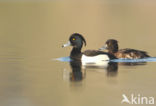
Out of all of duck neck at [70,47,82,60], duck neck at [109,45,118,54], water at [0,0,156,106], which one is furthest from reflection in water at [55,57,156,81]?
duck neck at [109,45,118,54]

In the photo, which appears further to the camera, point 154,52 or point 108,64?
point 154,52

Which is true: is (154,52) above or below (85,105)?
above

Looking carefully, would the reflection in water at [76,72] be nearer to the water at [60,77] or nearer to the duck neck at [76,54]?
the water at [60,77]

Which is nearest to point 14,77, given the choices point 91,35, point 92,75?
point 92,75

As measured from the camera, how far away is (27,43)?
66.6 feet

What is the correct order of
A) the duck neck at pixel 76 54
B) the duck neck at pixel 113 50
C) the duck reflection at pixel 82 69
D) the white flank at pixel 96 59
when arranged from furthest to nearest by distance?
the duck neck at pixel 113 50, the duck neck at pixel 76 54, the white flank at pixel 96 59, the duck reflection at pixel 82 69

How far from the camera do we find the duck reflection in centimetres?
1246

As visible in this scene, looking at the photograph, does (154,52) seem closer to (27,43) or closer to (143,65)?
(143,65)

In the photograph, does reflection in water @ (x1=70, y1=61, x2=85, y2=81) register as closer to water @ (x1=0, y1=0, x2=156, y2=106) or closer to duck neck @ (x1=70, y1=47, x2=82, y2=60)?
water @ (x1=0, y1=0, x2=156, y2=106)

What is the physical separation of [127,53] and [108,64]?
44.4 inches

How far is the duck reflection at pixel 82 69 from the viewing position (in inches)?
491

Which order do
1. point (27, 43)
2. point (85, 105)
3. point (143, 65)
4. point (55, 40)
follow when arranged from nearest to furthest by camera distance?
1. point (85, 105)
2. point (143, 65)
3. point (27, 43)
4. point (55, 40)

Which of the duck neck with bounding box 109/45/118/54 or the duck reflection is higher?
the duck neck with bounding box 109/45/118/54

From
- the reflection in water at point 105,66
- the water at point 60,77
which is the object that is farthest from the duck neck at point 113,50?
the water at point 60,77
